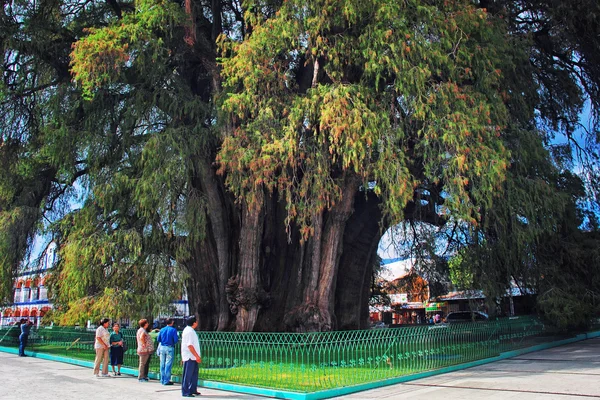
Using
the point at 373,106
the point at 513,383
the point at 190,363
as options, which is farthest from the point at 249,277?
the point at 513,383

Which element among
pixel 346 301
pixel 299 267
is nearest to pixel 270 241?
pixel 299 267

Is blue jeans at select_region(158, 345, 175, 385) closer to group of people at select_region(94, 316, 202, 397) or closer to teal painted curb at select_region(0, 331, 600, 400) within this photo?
group of people at select_region(94, 316, 202, 397)

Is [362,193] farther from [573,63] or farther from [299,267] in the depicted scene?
[573,63]

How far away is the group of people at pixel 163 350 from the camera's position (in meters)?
9.48

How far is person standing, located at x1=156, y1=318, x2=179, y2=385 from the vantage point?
1096cm

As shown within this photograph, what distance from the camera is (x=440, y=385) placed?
10.6 meters

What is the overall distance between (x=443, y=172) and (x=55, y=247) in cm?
1389

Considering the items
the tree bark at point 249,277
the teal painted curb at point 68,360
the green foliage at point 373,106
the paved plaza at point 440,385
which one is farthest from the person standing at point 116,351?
the green foliage at point 373,106

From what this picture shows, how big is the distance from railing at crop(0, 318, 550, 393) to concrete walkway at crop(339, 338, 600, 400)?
1.67 ft

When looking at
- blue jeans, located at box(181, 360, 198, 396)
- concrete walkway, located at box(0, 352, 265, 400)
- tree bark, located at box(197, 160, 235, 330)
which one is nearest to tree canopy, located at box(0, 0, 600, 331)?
tree bark, located at box(197, 160, 235, 330)

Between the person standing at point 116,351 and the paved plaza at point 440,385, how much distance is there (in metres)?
0.59

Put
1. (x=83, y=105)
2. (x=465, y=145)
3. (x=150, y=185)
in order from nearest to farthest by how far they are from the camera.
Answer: (x=465, y=145), (x=150, y=185), (x=83, y=105)

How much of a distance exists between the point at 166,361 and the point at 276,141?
17.6 ft

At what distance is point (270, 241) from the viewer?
17.2m
